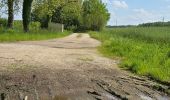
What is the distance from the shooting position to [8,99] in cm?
779

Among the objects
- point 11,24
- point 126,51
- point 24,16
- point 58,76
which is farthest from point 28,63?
point 11,24

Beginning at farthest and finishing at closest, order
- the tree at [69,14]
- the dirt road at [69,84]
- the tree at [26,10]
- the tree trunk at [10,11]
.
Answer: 1. the tree at [69,14]
2. the tree trunk at [10,11]
3. the tree at [26,10]
4. the dirt road at [69,84]

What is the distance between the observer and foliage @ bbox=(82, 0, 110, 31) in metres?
96.1

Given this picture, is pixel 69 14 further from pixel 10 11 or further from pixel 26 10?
pixel 26 10

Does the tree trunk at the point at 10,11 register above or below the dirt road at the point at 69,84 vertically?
above

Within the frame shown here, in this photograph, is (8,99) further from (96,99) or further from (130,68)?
(130,68)

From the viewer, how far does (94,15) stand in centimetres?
9731

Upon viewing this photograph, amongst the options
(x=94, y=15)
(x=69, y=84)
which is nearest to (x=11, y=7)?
(x=69, y=84)

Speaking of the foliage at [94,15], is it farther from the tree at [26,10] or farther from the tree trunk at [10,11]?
the tree at [26,10]

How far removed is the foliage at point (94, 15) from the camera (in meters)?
96.1

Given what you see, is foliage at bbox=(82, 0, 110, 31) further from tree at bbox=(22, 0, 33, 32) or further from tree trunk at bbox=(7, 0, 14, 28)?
tree at bbox=(22, 0, 33, 32)

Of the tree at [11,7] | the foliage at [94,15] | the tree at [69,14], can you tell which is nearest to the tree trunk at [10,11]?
the tree at [11,7]

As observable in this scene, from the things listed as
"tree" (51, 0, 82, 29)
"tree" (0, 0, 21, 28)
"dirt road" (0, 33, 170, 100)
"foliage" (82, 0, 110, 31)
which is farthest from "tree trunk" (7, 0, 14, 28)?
"foliage" (82, 0, 110, 31)

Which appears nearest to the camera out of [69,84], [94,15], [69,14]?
[69,84]
